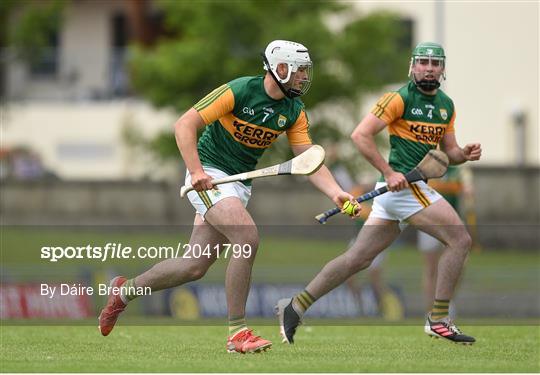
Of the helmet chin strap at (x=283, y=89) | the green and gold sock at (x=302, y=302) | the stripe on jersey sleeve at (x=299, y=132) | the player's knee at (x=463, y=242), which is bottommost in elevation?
the green and gold sock at (x=302, y=302)

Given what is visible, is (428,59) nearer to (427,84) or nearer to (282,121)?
(427,84)

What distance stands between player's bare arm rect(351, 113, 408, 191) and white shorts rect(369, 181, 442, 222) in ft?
0.49

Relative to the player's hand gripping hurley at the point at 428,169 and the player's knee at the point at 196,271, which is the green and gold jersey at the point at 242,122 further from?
the player's hand gripping hurley at the point at 428,169

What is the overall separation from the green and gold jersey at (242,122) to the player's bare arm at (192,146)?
8 centimetres

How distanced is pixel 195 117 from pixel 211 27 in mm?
18025

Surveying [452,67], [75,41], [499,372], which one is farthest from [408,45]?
[499,372]

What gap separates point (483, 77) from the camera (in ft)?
109

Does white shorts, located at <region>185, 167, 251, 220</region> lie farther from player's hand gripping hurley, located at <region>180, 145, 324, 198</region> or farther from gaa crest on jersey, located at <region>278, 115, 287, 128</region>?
gaa crest on jersey, located at <region>278, 115, 287, 128</region>

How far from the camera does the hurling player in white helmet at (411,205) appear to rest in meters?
11.4

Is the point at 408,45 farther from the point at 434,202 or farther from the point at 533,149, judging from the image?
the point at 434,202

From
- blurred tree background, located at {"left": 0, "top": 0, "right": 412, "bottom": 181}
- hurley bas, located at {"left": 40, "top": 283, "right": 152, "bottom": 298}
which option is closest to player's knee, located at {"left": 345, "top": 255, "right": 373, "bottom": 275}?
hurley bas, located at {"left": 40, "top": 283, "right": 152, "bottom": 298}

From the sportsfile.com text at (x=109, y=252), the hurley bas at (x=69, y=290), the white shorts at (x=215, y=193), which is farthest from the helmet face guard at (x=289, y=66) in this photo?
the hurley bas at (x=69, y=290)

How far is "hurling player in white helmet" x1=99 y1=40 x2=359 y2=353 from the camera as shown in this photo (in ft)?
33.9

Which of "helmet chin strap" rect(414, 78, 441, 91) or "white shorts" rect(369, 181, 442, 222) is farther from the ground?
"helmet chin strap" rect(414, 78, 441, 91)
